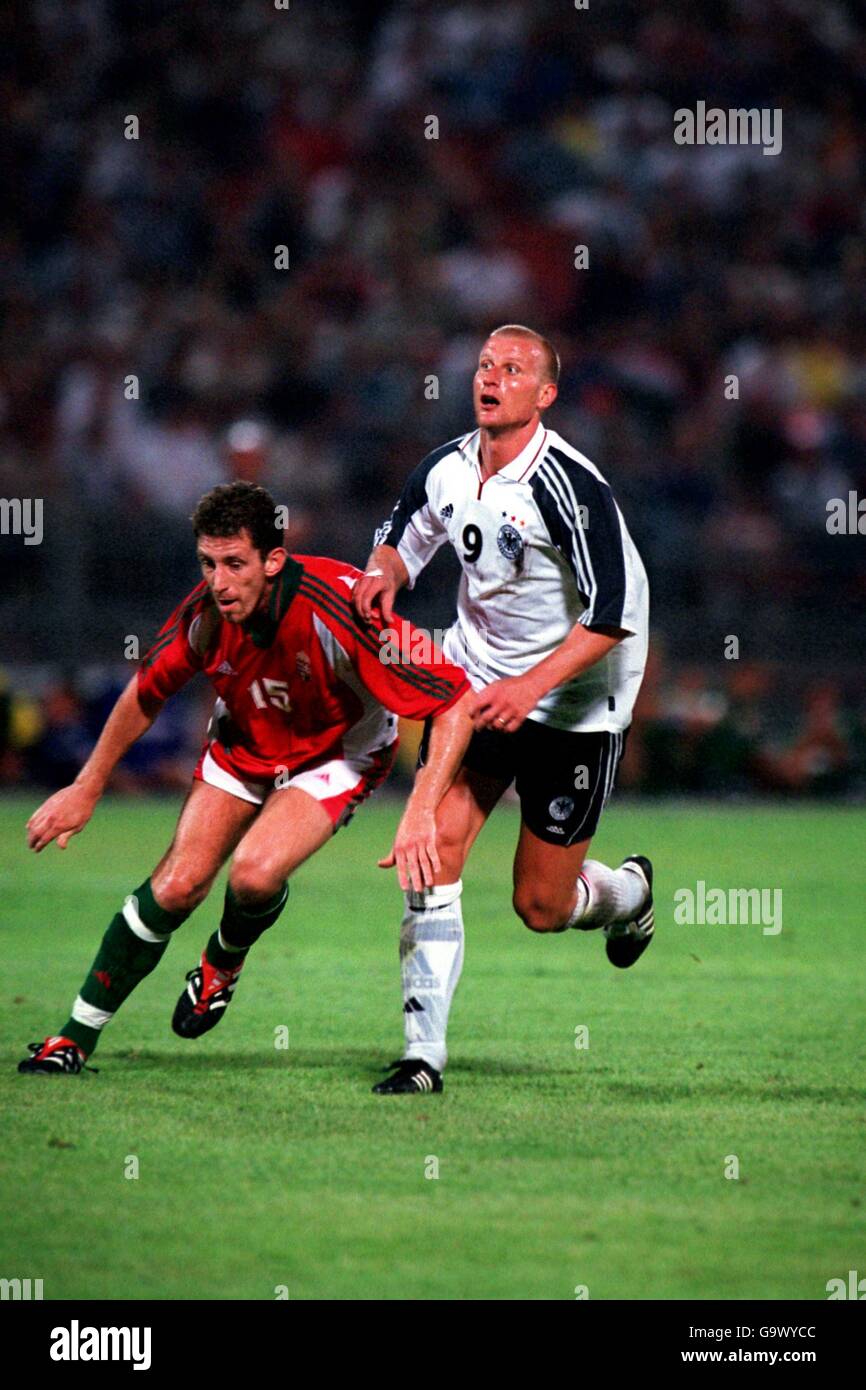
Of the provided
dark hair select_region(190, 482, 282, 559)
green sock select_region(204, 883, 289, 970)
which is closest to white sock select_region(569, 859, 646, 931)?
green sock select_region(204, 883, 289, 970)

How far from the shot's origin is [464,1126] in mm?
5035

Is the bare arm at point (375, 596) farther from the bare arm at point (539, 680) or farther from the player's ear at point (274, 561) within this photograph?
the bare arm at point (539, 680)

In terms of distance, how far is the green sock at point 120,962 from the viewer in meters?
5.62

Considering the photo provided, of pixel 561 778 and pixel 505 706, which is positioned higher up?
pixel 505 706

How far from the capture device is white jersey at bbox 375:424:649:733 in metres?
5.65

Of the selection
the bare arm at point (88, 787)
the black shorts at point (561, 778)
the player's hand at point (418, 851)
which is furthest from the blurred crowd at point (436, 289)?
the player's hand at point (418, 851)

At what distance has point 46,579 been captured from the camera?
1513 centimetres

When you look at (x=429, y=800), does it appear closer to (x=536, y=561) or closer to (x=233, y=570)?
(x=233, y=570)

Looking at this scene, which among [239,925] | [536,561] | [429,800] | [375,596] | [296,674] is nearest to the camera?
[429,800]

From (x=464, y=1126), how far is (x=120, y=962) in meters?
1.22

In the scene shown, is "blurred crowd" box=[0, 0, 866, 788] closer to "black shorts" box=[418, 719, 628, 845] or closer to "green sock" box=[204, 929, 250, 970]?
"black shorts" box=[418, 719, 628, 845]

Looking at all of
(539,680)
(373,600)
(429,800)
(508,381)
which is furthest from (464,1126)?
(508,381)

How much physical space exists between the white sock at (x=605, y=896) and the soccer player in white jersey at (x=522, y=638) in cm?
1

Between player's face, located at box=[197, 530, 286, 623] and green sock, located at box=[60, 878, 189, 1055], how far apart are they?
886 millimetres
